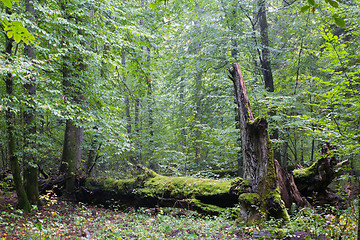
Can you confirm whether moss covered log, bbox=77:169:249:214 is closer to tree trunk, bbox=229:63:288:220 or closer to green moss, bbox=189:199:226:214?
green moss, bbox=189:199:226:214

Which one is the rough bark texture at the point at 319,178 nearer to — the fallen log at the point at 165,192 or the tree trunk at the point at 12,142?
the fallen log at the point at 165,192

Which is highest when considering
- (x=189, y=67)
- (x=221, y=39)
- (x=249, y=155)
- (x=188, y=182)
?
(x=221, y=39)

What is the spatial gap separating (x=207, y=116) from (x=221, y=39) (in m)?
3.66

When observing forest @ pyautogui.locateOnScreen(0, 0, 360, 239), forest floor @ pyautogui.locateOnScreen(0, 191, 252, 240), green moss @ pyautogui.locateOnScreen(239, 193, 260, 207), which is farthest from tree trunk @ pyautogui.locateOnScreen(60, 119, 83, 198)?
green moss @ pyautogui.locateOnScreen(239, 193, 260, 207)

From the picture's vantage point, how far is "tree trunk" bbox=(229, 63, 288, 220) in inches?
197

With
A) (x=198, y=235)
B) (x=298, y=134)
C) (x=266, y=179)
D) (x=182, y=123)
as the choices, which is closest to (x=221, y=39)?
(x=182, y=123)

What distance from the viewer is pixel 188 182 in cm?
724

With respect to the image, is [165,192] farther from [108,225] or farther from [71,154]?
[71,154]

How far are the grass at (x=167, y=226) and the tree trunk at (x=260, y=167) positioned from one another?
0.97 feet

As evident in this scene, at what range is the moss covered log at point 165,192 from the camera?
6.46 metres

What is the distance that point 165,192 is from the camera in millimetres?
7250

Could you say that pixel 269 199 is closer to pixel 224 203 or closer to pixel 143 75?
pixel 224 203

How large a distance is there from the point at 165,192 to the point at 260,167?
3.20 meters

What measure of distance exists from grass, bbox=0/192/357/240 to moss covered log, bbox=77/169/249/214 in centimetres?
31
